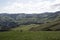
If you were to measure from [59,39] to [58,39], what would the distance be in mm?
257

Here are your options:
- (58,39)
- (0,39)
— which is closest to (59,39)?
(58,39)

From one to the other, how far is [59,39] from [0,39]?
17.1 metres

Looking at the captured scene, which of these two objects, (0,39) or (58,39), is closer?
(58,39)

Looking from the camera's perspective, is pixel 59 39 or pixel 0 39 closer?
pixel 59 39

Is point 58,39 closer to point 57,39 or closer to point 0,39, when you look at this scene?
point 57,39

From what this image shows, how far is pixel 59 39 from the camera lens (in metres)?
38.1

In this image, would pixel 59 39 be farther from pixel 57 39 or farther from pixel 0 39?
pixel 0 39

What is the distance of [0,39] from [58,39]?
55.2ft

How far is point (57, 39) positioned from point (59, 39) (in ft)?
1.74

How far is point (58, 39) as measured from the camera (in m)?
38.2

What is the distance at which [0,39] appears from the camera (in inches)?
1686

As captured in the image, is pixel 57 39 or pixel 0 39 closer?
pixel 57 39

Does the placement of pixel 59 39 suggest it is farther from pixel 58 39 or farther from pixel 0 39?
pixel 0 39

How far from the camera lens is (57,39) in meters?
38.1
